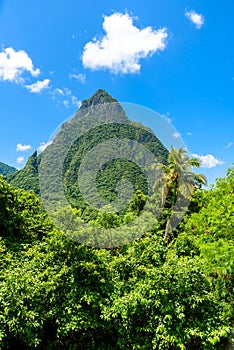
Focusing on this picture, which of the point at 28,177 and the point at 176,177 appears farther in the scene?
the point at 28,177

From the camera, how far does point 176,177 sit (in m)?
16.9

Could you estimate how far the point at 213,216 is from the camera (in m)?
8.80

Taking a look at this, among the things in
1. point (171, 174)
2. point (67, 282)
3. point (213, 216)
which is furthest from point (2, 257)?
point (171, 174)

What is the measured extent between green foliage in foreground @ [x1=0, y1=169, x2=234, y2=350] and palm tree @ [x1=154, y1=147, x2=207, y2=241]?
32.7 ft

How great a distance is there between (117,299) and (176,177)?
11.7 m

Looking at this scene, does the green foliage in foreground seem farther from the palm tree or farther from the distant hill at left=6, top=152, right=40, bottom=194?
the distant hill at left=6, top=152, right=40, bottom=194

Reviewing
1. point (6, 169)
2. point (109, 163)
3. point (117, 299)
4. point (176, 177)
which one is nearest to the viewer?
point (117, 299)

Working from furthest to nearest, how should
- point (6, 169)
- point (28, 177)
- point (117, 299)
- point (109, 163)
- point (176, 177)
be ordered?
point (6, 169), point (28, 177), point (109, 163), point (176, 177), point (117, 299)

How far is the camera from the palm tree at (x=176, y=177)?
16703 millimetres

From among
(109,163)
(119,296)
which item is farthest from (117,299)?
(109,163)

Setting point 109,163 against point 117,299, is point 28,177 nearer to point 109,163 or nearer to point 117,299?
point 109,163

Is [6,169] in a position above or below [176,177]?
above

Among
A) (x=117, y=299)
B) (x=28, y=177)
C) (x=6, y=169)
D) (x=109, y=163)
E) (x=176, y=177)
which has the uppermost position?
(x=6, y=169)

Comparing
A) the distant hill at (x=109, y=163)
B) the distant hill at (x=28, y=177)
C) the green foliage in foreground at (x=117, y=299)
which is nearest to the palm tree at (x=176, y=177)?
the distant hill at (x=109, y=163)
